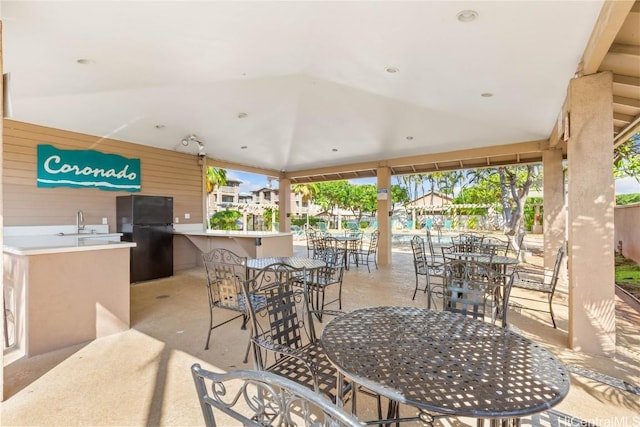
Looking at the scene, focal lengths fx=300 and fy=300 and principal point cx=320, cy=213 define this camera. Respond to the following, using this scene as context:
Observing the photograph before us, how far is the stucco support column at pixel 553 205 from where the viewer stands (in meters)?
6.05

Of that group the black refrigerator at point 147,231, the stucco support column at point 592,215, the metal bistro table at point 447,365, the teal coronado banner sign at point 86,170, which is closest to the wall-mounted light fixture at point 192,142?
the teal coronado banner sign at point 86,170

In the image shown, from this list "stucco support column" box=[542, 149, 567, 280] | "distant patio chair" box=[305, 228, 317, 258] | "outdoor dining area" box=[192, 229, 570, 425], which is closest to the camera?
"outdoor dining area" box=[192, 229, 570, 425]

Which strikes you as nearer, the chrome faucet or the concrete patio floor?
the concrete patio floor

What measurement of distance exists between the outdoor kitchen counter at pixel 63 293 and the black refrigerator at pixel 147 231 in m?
2.52

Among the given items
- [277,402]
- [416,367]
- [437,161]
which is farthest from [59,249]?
[437,161]

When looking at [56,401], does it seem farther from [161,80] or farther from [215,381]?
[161,80]

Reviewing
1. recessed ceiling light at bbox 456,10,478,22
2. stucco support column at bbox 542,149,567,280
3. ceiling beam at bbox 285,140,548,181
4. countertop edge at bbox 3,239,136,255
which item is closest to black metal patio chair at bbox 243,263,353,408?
countertop edge at bbox 3,239,136,255

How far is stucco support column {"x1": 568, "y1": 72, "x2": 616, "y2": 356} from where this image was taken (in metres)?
2.91

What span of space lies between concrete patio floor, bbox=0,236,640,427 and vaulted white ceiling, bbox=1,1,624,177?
115 inches

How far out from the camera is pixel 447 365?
1255 mm

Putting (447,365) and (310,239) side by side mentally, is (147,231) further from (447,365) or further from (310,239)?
(447,365)

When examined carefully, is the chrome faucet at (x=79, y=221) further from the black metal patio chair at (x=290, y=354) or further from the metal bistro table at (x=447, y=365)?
the metal bistro table at (x=447, y=365)

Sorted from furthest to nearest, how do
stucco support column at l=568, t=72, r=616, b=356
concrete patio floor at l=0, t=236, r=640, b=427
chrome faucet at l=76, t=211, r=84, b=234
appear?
1. chrome faucet at l=76, t=211, r=84, b=234
2. stucco support column at l=568, t=72, r=616, b=356
3. concrete patio floor at l=0, t=236, r=640, b=427

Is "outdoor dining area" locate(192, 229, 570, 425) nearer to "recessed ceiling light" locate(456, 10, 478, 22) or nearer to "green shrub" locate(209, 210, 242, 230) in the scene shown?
"recessed ceiling light" locate(456, 10, 478, 22)
